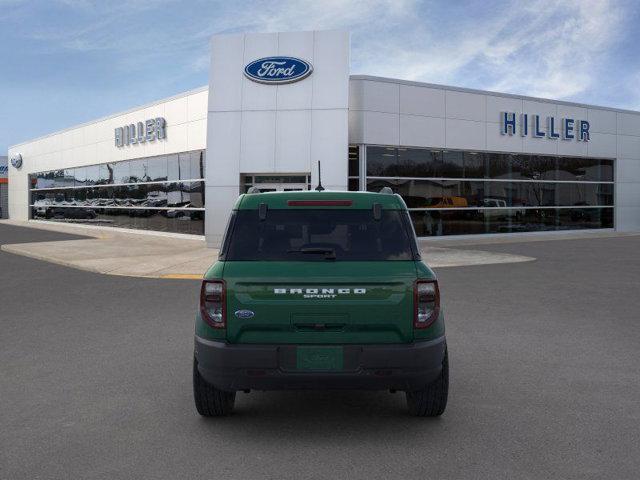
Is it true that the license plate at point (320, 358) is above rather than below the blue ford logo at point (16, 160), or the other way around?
below

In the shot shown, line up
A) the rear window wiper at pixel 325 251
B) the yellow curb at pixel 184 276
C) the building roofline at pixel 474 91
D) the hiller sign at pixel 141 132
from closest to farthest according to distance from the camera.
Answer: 1. the rear window wiper at pixel 325 251
2. the yellow curb at pixel 184 276
3. the building roofline at pixel 474 91
4. the hiller sign at pixel 141 132

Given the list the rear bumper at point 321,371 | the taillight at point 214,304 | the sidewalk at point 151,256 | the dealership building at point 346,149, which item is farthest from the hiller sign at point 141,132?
the rear bumper at point 321,371

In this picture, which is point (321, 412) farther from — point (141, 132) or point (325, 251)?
point (141, 132)

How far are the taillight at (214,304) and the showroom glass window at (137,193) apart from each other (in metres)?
20.7

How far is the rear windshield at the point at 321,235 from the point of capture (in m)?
4.35

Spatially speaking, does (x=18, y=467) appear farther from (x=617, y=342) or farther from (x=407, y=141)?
(x=407, y=141)

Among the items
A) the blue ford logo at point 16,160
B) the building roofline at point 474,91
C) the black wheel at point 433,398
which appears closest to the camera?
the black wheel at point 433,398

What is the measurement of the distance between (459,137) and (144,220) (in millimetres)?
14542

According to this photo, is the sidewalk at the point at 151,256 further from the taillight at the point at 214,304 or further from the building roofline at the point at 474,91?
the taillight at the point at 214,304

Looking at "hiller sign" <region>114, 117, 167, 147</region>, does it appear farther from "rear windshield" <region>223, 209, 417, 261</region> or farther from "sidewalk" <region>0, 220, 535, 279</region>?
"rear windshield" <region>223, 209, 417, 261</region>

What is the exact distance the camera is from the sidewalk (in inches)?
593

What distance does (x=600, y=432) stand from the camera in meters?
4.43

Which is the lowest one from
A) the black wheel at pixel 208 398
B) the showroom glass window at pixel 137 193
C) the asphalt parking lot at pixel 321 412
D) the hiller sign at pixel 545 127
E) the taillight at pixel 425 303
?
the asphalt parking lot at pixel 321 412

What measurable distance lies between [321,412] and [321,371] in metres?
0.93
